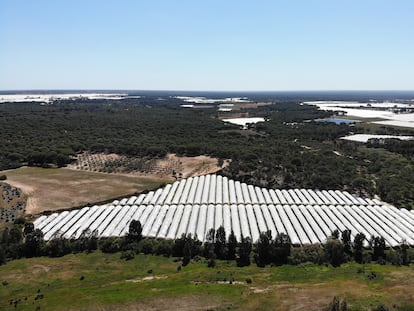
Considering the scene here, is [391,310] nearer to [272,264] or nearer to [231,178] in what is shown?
[272,264]

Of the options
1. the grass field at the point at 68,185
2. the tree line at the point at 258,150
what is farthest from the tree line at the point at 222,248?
the tree line at the point at 258,150

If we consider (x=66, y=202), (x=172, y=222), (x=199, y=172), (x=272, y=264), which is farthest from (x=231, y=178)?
(x=272, y=264)

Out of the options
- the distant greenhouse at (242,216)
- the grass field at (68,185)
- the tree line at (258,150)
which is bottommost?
the grass field at (68,185)

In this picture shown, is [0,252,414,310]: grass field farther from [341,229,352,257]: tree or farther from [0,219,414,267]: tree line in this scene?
[341,229,352,257]: tree

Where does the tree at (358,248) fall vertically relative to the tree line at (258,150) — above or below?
below

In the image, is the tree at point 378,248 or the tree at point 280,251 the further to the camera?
the tree at point 378,248

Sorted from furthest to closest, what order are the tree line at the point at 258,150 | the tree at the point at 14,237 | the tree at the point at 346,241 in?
the tree line at the point at 258,150 → the tree at the point at 14,237 → the tree at the point at 346,241

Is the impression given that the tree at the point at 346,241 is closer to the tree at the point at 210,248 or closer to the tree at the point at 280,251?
the tree at the point at 280,251

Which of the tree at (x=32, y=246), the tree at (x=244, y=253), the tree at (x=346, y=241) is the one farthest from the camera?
the tree at (x=346, y=241)
